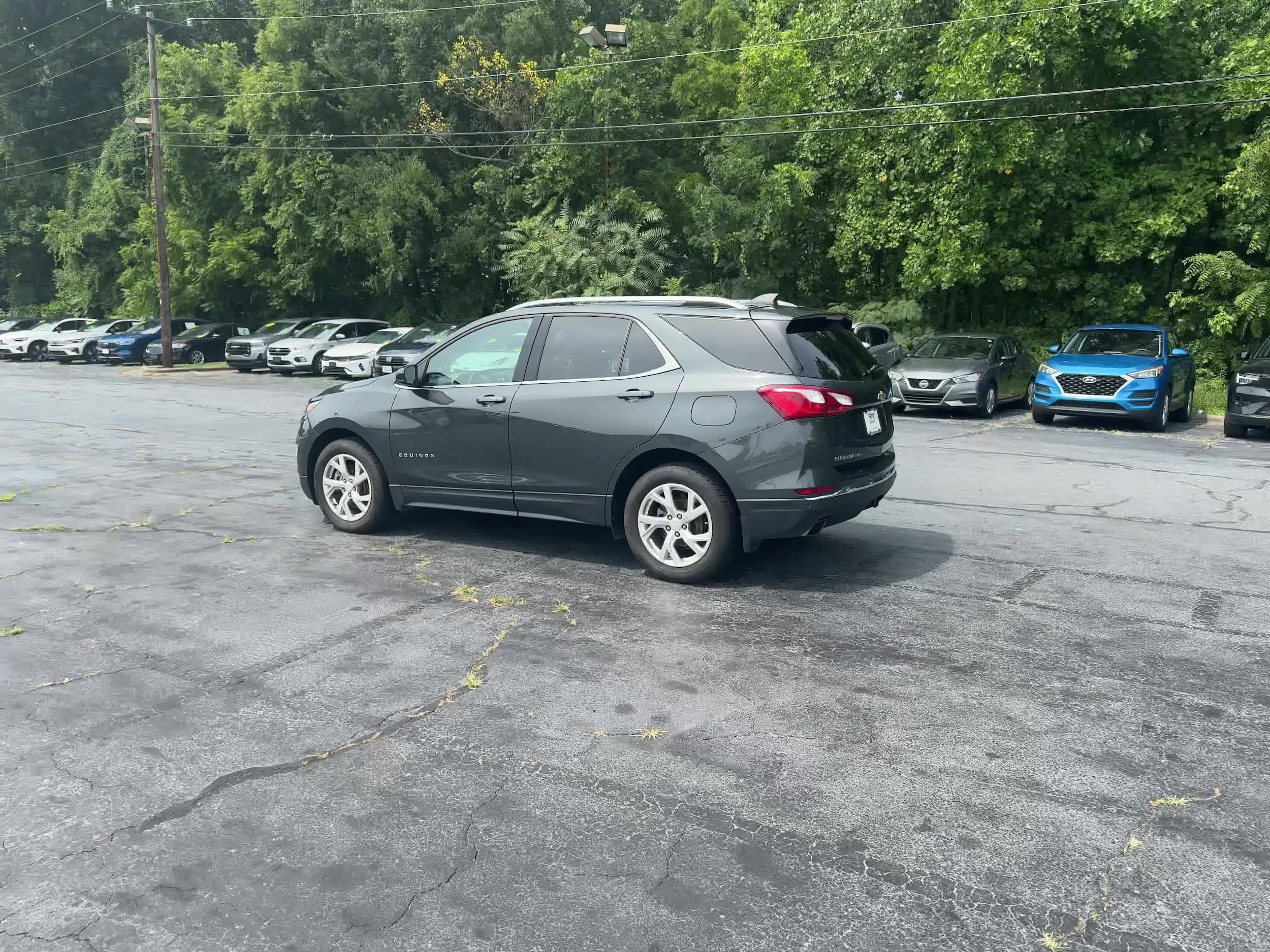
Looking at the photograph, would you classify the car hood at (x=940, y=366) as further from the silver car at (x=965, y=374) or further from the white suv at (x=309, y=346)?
the white suv at (x=309, y=346)

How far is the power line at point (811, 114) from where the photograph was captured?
2264 cm

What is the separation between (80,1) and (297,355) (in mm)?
35697

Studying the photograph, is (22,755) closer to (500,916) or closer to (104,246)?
(500,916)

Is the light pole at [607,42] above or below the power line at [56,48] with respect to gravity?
below

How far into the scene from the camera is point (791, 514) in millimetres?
6719

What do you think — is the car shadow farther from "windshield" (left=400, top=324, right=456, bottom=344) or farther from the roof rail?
"windshield" (left=400, top=324, right=456, bottom=344)

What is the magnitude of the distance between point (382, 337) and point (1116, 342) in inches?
746

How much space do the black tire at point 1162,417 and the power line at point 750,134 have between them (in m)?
7.94

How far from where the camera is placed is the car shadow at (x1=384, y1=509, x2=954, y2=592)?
725cm

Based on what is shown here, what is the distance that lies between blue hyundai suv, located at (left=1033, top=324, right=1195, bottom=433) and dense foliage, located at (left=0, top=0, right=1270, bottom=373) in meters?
6.08

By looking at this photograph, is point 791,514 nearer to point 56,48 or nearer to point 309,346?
point 309,346

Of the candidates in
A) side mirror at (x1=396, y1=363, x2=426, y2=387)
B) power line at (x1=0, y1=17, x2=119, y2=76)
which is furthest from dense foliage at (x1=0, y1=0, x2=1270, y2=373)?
side mirror at (x1=396, y1=363, x2=426, y2=387)

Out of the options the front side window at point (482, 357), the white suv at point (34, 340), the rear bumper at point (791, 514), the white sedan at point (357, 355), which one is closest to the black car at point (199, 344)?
the white suv at point (34, 340)

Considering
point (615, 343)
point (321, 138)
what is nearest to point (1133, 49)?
point (615, 343)
